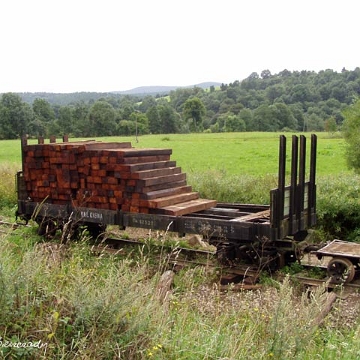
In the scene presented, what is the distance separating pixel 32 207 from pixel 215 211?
4257 millimetres

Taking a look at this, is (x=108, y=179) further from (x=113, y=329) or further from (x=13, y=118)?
(x=13, y=118)

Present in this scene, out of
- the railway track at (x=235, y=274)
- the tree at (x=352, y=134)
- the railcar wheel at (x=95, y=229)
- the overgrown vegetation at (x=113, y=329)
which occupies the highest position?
the tree at (x=352, y=134)

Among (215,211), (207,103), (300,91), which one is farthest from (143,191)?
(207,103)

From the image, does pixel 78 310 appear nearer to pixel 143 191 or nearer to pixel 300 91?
pixel 143 191

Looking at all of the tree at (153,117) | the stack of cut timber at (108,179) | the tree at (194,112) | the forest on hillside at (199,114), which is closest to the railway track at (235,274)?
the stack of cut timber at (108,179)

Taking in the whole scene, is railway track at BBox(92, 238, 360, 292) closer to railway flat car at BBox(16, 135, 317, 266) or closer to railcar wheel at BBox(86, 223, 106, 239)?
railway flat car at BBox(16, 135, 317, 266)

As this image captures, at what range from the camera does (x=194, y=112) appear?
102438 mm

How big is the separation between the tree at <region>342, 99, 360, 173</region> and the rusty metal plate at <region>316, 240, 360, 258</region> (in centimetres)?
1277

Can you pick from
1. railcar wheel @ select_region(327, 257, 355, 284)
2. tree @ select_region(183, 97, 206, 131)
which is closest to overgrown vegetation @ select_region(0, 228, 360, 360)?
railcar wheel @ select_region(327, 257, 355, 284)

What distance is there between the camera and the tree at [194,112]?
10162cm

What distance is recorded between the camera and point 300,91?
112m

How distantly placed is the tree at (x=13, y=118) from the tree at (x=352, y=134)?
55.6 m

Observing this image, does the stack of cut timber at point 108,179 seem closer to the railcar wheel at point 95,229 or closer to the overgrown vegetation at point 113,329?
the railcar wheel at point 95,229

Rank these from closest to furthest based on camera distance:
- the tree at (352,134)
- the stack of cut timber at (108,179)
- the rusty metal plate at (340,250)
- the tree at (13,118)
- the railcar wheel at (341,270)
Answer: the railcar wheel at (341,270)
the rusty metal plate at (340,250)
the stack of cut timber at (108,179)
the tree at (352,134)
the tree at (13,118)
